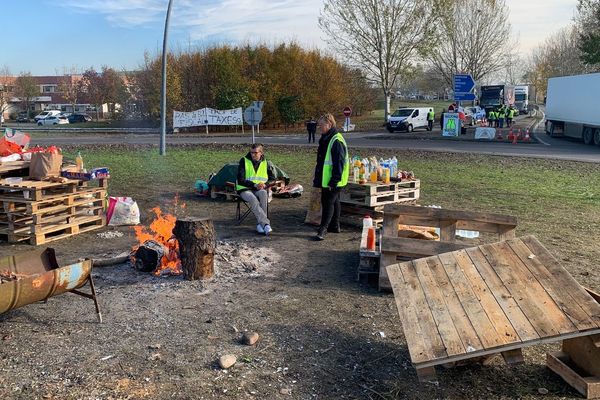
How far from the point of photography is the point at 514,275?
14.9ft

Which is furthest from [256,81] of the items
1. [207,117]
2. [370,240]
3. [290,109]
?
[370,240]

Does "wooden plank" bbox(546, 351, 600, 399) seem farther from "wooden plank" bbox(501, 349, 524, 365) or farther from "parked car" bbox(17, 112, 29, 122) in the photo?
"parked car" bbox(17, 112, 29, 122)

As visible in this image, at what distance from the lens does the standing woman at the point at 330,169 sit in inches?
332

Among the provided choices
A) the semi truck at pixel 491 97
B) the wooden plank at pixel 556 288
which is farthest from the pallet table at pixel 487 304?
the semi truck at pixel 491 97

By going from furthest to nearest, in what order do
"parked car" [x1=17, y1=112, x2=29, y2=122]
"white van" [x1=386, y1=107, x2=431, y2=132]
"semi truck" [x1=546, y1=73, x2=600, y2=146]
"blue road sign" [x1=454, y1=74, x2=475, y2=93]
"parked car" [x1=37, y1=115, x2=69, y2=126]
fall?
"parked car" [x1=17, y1=112, x2=29, y2=122]
"parked car" [x1=37, y1=115, x2=69, y2=126]
"white van" [x1=386, y1=107, x2=431, y2=132]
"blue road sign" [x1=454, y1=74, x2=475, y2=93]
"semi truck" [x1=546, y1=73, x2=600, y2=146]

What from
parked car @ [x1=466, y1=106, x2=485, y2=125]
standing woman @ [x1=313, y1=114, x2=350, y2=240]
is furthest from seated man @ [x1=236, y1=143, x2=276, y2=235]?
parked car @ [x1=466, y1=106, x2=485, y2=125]

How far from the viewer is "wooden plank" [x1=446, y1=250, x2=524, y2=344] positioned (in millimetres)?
3838

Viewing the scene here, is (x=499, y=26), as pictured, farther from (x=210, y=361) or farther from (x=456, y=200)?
(x=210, y=361)

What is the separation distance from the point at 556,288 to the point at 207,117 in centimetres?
3680

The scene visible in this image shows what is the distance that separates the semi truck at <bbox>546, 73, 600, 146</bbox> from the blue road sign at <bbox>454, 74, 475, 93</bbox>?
5640mm

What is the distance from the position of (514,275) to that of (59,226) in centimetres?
676

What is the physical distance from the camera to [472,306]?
429 cm

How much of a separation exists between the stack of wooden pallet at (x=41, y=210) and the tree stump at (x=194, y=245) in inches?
124

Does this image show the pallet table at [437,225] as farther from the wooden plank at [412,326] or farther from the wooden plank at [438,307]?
the wooden plank at [412,326]
